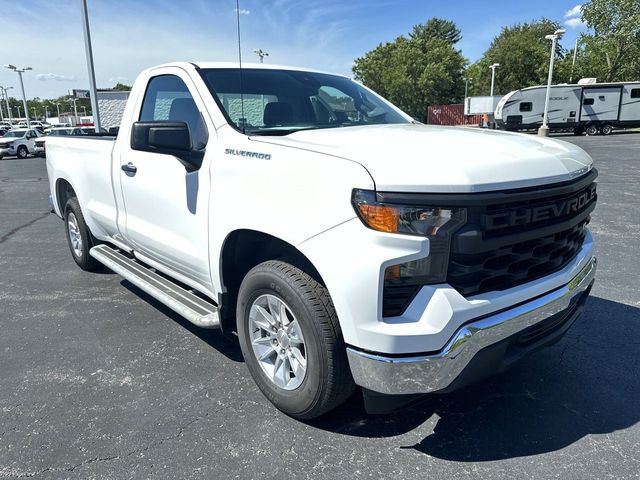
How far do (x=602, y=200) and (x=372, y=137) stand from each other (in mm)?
8316

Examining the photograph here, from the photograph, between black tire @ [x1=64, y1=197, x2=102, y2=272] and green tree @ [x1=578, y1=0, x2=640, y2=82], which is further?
green tree @ [x1=578, y1=0, x2=640, y2=82]

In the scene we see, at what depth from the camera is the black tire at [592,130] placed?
31.9 meters

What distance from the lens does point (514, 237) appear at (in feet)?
7.26

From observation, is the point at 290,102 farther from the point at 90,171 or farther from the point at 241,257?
the point at 90,171

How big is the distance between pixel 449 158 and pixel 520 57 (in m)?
64.4

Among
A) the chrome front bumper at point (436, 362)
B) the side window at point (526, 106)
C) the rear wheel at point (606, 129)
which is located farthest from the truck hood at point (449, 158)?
the rear wheel at point (606, 129)

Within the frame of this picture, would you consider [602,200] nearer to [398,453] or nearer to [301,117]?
[301,117]

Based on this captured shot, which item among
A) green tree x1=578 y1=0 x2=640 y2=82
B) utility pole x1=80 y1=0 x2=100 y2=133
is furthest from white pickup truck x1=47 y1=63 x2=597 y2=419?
green tree x1=578 y1=0 x2=640 y2=82

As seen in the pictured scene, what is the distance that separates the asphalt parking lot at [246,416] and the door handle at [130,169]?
49.9 inches

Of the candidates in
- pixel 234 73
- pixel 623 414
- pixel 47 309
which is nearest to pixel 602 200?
pixel 623 414

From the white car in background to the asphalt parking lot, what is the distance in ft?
93.2

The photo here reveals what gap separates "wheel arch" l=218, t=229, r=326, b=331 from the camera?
2.64 m

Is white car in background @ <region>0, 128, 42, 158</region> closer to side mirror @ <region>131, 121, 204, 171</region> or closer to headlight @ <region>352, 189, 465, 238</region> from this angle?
side mirror @ <region>131, 121, 204, 171</region>

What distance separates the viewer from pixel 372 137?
262 cm
